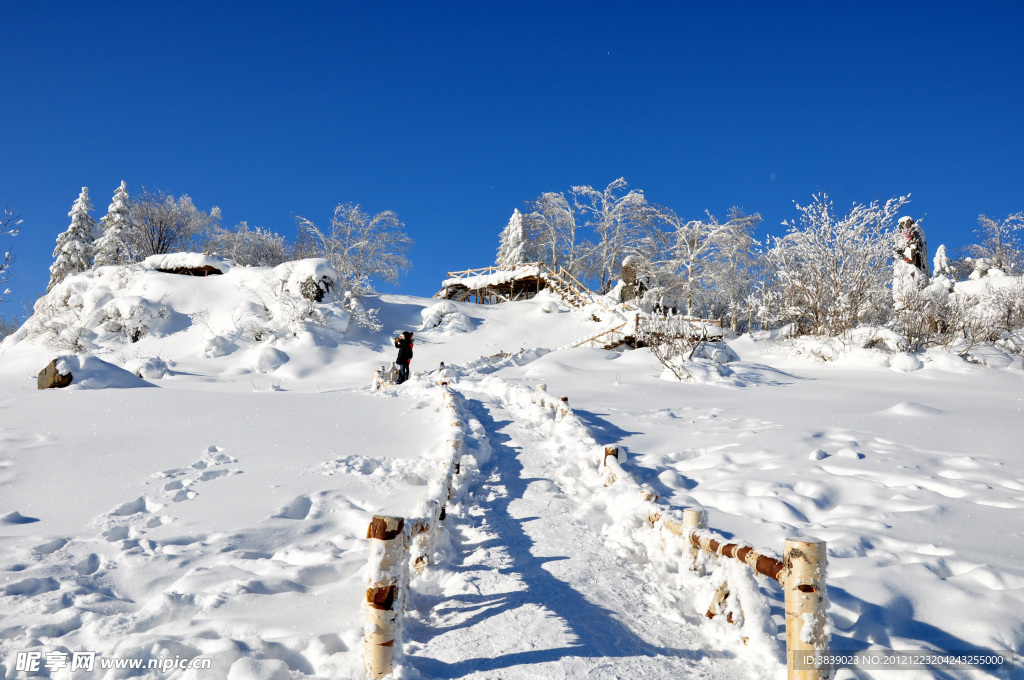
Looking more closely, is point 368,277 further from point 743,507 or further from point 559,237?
point 743,507

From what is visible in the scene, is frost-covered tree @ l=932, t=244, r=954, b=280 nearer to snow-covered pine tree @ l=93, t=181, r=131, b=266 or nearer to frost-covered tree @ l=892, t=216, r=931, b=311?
frost-covered tree @ l=892, t=216, r=931, b=311

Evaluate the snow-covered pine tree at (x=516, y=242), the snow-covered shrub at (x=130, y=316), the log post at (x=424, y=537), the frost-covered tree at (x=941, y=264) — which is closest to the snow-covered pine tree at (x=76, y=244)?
the snow-covered shrub at (x=130, y=316)

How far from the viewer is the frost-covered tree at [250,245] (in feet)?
153

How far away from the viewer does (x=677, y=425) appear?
323 inches

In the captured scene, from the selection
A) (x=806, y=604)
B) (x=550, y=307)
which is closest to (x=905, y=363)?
(x=806, y=604)

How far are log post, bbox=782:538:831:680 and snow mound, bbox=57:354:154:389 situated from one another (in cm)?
1114

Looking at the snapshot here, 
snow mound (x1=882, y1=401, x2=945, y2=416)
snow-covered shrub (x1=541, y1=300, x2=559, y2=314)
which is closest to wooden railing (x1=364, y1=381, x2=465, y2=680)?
snow mound (x1=882, y1=401, x2=945, y2=416)

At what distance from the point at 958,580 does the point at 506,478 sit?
3.74 metres

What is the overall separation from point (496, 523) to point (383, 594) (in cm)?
214

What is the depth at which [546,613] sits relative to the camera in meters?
2.90

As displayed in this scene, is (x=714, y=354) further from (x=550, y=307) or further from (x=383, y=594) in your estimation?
(x=383, y=594)

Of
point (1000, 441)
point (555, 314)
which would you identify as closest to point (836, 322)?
point (1000, 441)

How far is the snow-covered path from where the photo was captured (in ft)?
8.14

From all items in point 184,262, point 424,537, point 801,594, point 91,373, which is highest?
point 184,262
